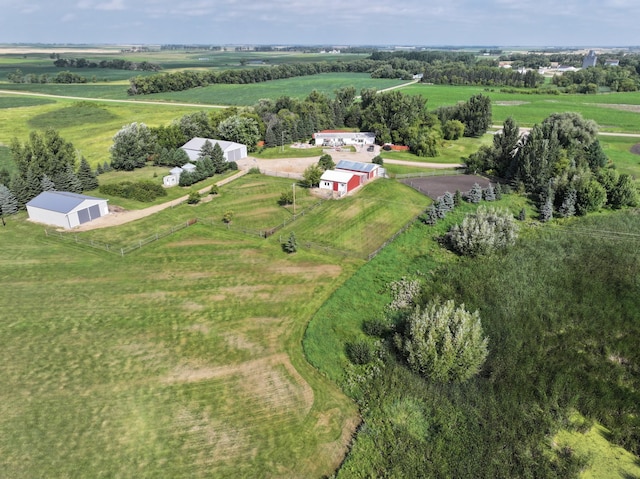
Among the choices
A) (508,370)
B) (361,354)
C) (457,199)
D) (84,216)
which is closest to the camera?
(508,370)

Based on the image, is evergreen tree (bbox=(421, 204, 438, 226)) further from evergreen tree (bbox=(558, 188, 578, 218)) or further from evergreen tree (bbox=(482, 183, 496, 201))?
evergreen tree (bbox=(558, 188, 578, 218))

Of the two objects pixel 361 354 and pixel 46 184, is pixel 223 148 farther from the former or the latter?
pixel 361 354

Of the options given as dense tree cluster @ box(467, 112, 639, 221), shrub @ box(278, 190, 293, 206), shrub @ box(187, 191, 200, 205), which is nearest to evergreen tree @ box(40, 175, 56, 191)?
shrub @ box(187, 191, 200, 205)

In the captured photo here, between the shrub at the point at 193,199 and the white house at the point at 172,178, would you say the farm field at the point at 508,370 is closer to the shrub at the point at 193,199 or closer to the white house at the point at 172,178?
the shrub at the point at 193,199

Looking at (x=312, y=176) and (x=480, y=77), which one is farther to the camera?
(x=480, y=77)

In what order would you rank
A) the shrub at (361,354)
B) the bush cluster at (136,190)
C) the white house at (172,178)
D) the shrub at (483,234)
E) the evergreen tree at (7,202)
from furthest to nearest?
1. the white house at (172,178)
2. the bush cluster at (136,190)
3. the evergreen tree at (7,202)
4. the shrub at (483,234)
5. the shrub at (361,354)

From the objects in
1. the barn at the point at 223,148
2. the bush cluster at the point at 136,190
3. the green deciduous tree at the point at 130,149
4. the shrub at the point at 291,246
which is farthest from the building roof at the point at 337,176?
the green deciduous tree at the point at 130,149

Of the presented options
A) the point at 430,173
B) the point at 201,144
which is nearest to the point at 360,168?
the point at 430,173
